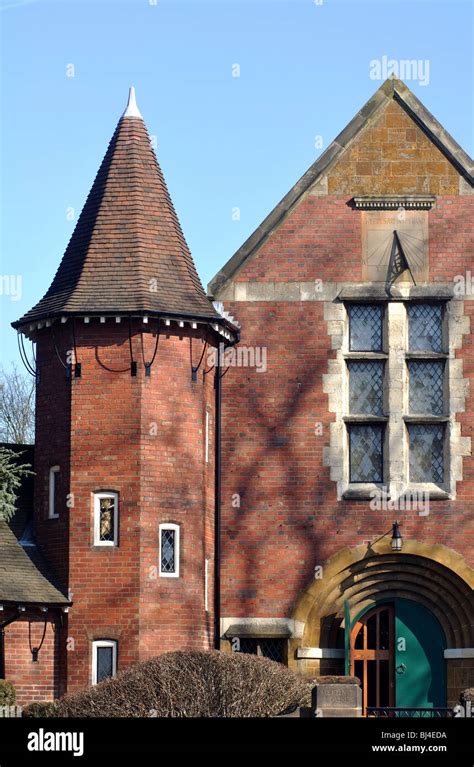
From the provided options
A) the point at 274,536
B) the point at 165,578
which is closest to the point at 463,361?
the point at 274,536

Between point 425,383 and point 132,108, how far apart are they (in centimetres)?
712

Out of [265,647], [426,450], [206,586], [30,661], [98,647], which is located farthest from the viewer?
[426,450]

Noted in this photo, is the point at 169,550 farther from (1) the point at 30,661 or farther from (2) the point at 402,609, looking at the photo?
(2) the point at 402,609

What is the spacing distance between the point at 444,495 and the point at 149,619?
5.41 metres

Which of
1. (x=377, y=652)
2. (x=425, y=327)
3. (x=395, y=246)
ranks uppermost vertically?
(x=395, y=246)

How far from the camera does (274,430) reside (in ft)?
87.1

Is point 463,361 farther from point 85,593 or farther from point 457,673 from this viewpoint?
point 85,593

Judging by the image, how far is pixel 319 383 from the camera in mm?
26641

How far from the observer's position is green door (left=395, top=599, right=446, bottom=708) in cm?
2594

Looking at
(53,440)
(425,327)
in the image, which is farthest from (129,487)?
(425,327)

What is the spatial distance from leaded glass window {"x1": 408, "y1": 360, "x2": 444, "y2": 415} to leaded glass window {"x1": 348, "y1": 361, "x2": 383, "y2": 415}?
55 cm

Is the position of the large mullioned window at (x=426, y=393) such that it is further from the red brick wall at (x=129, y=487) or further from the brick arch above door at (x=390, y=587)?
the red brick wall at (x=129, y=487)

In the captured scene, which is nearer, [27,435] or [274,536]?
[274,536]

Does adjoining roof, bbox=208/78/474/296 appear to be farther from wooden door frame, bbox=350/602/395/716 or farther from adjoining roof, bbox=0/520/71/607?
wooden door frame, bbox=350/602/395/716
